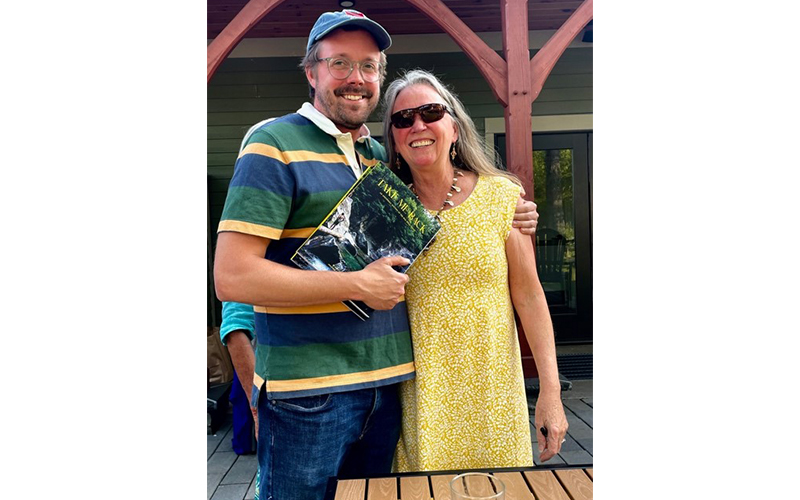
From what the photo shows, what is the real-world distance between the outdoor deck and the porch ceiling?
10.4 ft

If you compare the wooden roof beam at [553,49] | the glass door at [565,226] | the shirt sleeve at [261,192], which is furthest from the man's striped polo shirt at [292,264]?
the glass door at [565,226]

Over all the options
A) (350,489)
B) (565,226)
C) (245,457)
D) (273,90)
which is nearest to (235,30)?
(350,489)

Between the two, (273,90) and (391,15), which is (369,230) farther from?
(273,90)

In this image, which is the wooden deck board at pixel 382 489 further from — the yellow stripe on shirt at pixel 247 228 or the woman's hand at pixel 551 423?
the yellow stripe on shirt at pixel 247 228

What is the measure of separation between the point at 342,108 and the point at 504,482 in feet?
3.21

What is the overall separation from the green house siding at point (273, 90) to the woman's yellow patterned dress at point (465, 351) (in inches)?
156

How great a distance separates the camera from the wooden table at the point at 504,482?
101 cm

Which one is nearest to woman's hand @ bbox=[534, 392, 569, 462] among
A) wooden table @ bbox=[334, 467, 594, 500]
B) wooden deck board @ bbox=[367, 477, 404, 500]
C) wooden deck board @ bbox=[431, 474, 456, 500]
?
wooden table @ bbox=[334, 467, 594, 500]

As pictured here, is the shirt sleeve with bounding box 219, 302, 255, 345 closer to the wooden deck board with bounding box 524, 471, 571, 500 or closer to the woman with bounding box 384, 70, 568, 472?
the woman with bounding box 384, 70, 568, 472

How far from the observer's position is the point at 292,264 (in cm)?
121
